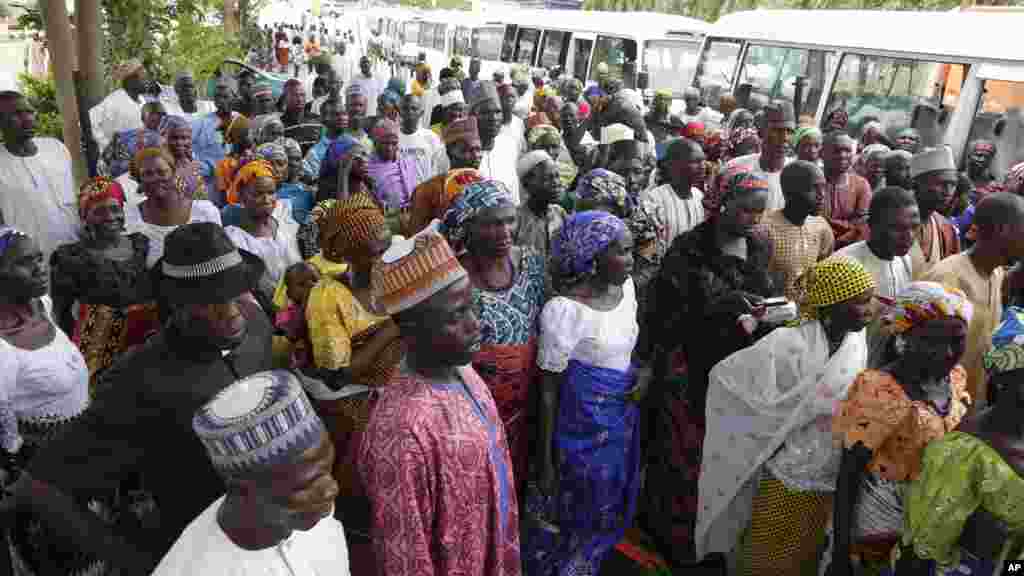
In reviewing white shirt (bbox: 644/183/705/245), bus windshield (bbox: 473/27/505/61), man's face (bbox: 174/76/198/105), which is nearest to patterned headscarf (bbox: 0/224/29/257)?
white shirt (bbox: 644/183/705/245)

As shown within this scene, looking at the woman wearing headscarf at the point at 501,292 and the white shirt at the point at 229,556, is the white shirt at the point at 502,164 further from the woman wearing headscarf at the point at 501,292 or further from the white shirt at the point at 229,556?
the white shirt at the point at 229,556

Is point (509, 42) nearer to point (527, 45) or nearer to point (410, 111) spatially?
point (527, 45)

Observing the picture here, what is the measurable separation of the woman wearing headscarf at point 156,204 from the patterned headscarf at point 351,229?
1331 mm

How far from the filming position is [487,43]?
1870 centimetres

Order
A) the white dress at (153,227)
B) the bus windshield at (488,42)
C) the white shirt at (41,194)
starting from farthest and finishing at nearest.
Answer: the bus windshield at (488,42) → the white shirt at (41,194) → the white dress at (153,227)

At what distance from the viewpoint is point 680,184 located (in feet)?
15.2

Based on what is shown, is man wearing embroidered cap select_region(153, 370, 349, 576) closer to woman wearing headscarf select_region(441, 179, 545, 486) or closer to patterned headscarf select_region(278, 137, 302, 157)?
woman wearing headscarf select_region(441, 179, 545, 486)

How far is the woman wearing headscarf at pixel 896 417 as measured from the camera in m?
2.43

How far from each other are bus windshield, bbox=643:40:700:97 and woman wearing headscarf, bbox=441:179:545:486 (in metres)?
10.6

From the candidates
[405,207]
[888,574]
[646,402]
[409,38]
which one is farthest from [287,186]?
[409,38]

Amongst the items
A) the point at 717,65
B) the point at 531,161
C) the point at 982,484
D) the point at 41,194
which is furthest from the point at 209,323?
the point at 717,65

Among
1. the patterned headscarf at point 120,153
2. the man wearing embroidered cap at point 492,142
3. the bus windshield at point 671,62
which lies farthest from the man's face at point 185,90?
the bus windshield at point 671,62

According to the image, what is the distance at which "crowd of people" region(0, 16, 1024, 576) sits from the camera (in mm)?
1897

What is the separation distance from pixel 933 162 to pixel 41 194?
5269 mm
